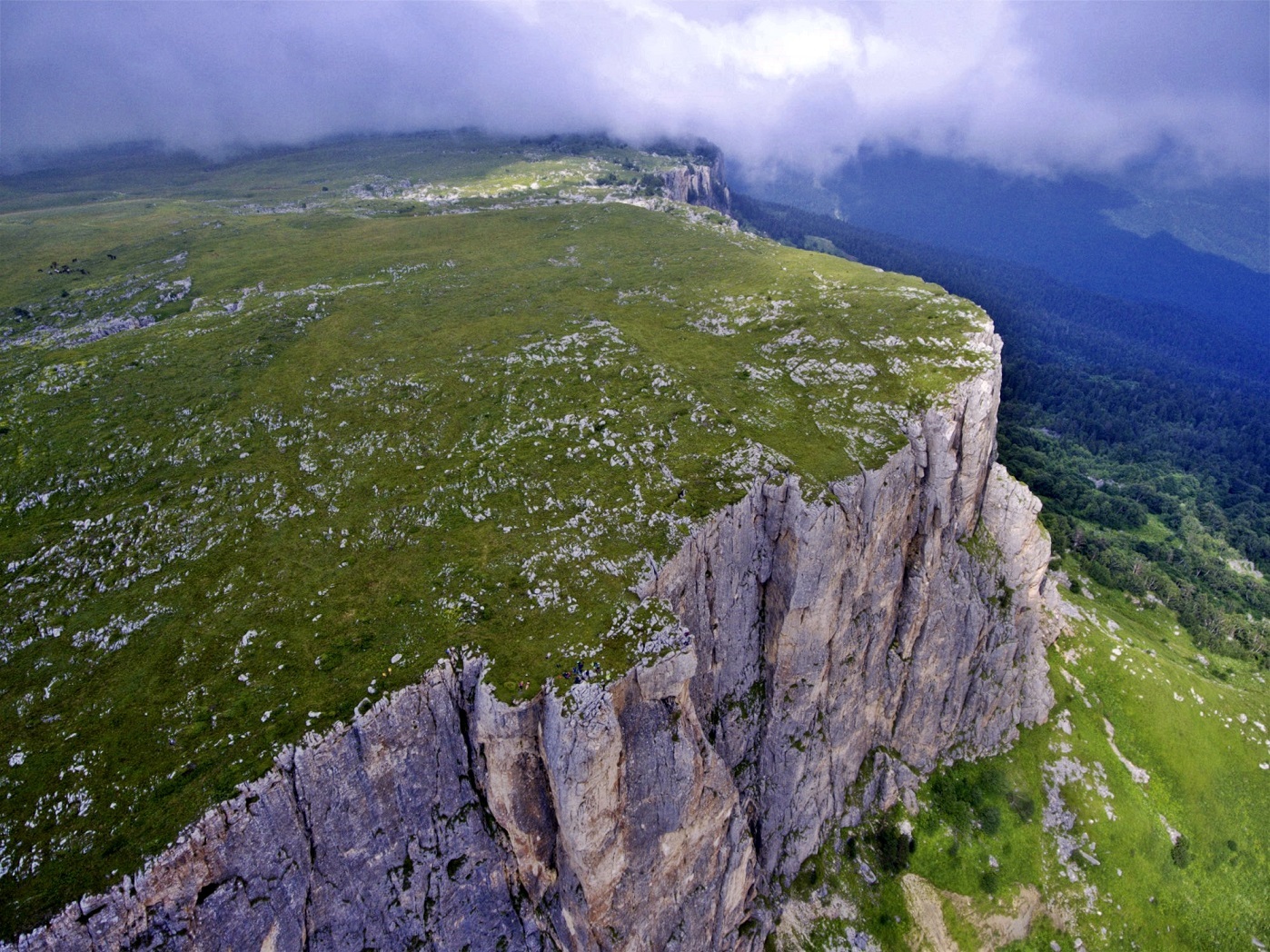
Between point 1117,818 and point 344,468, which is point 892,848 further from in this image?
point 344,468

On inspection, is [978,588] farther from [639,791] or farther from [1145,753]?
[639,791]

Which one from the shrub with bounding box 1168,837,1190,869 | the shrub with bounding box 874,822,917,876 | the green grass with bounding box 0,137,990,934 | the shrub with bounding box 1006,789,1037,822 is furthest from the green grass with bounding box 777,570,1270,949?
the green grass with bounding box 0,137,990,934

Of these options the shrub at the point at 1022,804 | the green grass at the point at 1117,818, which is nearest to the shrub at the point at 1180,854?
the green grass at the point at 1117,818

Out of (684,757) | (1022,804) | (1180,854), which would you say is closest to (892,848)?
(1022,804)

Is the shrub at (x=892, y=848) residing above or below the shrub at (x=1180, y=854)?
above

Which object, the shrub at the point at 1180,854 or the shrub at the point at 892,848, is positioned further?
the shrub at the point at 1180,854

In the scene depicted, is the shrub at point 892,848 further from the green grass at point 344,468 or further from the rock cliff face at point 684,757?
the green grass at point 344,468
